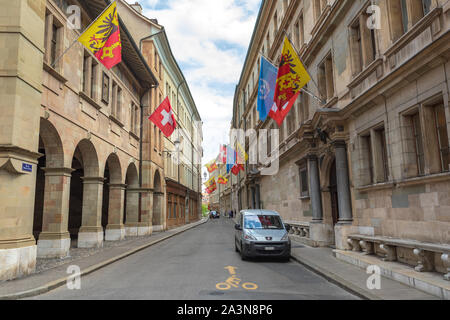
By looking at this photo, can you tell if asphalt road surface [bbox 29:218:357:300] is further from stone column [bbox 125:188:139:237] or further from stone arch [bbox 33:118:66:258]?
stone column [bbox 125:188:139:237]

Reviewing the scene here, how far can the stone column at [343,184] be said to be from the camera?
504 inches

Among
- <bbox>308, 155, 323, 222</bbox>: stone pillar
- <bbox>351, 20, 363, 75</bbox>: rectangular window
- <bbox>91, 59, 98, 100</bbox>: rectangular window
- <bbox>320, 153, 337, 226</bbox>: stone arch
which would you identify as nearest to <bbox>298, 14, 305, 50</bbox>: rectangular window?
<bbox>351, 20, 363, 75</bbox>: rectangular window

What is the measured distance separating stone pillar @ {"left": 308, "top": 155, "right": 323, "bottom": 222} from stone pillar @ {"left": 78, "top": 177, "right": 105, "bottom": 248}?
34.1 feet

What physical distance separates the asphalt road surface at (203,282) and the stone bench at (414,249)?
6.78 feet

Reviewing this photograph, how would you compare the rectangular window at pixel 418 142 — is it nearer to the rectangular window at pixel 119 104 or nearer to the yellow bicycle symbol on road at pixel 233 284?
the yellow bicycle symbol on road at pixel 233 284

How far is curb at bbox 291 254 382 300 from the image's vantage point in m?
6.72

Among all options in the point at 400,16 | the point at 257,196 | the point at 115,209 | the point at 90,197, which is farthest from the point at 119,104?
the point at 257,196

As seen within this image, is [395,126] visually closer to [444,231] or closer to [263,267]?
A: [444,231]

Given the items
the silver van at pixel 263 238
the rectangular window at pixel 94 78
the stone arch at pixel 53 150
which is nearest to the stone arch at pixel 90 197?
the rectangular window at pixel 94 78

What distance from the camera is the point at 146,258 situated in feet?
42.7

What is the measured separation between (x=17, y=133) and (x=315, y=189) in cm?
1235

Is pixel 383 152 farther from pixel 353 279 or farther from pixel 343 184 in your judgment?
pixel 353 279

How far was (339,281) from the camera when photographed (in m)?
8.02

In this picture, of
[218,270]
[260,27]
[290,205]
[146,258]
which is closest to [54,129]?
[146,258]
